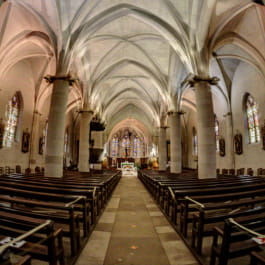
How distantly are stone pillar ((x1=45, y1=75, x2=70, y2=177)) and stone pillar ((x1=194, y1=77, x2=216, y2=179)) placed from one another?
705 centimetres

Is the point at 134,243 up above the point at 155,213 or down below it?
above

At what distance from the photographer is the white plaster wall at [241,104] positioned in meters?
12.4

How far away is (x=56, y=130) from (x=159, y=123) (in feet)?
47.3

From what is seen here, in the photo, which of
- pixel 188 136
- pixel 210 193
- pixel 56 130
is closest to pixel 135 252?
pixel 210 193

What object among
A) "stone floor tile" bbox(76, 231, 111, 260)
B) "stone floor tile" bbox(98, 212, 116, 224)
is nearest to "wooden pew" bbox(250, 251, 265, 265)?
"stone floor tile" bbox(76, 231, 111, 260)

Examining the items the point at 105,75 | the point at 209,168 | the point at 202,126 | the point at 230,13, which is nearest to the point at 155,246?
the point at 209,168

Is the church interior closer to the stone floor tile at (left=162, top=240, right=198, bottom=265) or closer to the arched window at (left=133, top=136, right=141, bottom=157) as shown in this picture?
the stone floor tile at (left=162, top=240, right=198, bottom=265)

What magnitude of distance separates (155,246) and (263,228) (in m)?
1.81

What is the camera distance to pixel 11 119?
555 inches

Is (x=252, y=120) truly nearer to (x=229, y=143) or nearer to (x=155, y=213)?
(x=229, y=143)

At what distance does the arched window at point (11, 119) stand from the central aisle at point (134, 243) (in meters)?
12.7

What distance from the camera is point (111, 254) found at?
284 centimetres

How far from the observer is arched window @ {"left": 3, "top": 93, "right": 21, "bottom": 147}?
44.1ft

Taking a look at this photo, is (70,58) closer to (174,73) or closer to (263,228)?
(174,73)
